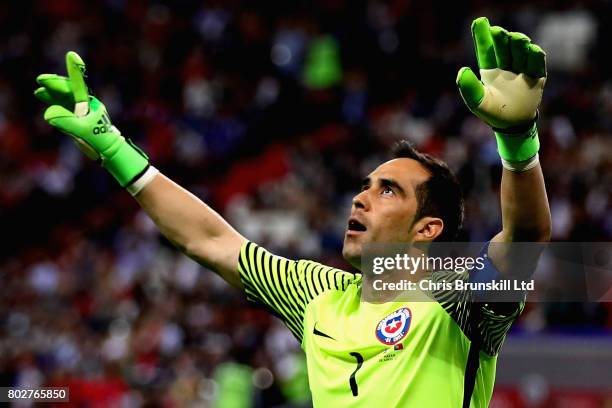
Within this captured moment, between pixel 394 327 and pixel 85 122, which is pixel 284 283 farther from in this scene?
pixel 85 122

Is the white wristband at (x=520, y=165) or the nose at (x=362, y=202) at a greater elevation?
the nose at (x=362, y=202)

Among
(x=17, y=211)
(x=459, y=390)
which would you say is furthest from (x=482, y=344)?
(x=17, y=211)

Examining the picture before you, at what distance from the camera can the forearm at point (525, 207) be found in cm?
359

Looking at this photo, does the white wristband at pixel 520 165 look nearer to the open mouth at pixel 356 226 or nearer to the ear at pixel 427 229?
the ear at pixel 427 229

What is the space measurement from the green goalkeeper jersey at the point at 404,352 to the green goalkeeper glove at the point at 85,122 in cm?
96

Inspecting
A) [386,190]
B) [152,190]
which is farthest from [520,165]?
[152,190]

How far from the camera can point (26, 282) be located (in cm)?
1439

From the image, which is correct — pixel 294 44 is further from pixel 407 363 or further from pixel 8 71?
pixel 407 363

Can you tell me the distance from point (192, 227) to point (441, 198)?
99cm

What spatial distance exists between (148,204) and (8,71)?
46.1 ft

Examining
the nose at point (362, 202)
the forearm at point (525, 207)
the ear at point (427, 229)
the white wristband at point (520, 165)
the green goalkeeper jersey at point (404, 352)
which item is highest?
the nose at point (362, 202)

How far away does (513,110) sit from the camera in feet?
11.6

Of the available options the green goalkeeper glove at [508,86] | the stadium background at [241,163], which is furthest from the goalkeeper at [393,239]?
the stadium background at [241,163]

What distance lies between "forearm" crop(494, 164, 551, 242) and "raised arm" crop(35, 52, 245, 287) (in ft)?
4.07
